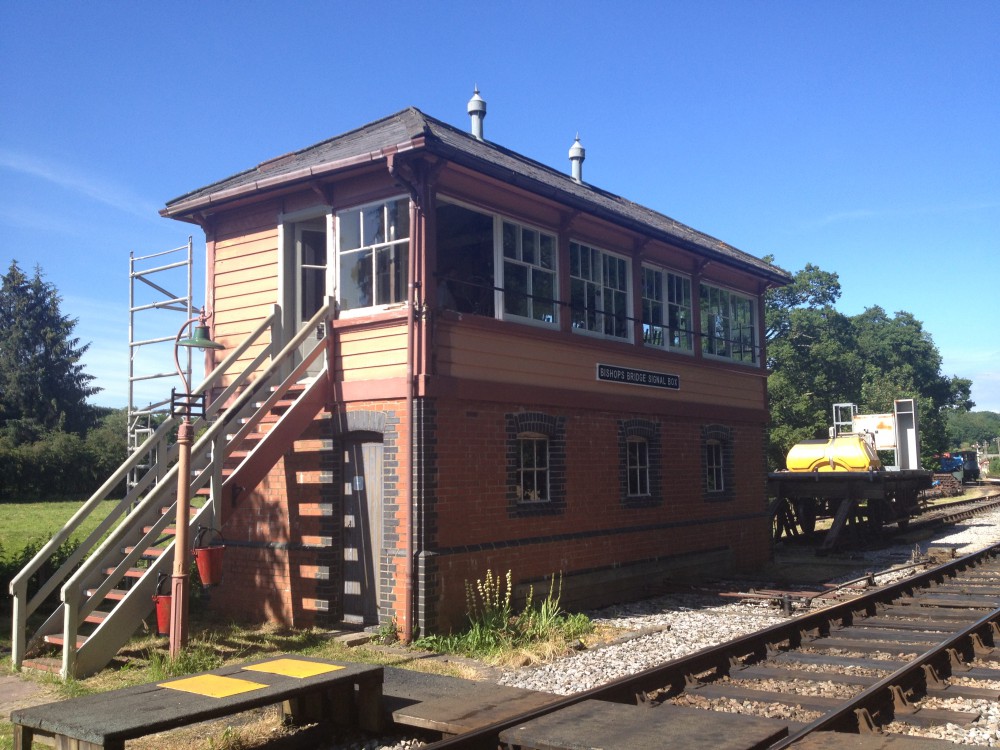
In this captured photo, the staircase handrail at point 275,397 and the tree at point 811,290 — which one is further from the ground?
the tree at point 811,290

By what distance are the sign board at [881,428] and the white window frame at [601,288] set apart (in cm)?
1256

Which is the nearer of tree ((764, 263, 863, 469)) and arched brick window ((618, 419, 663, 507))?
arched brick window ((618, 419, 663, 507))

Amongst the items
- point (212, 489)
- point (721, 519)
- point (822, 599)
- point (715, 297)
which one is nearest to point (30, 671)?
point (212, 489)

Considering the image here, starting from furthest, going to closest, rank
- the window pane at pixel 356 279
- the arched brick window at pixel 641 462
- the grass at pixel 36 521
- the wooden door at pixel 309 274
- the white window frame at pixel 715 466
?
1. the grass at pixel 36 521
2. the white window frame at pixel 715 466
3. the arched brick window at pixel 641 462
4. the wooden door at pixel 309 274
5. the window pane at pixel 356 279

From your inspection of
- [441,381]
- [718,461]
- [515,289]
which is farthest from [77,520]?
[718,461]

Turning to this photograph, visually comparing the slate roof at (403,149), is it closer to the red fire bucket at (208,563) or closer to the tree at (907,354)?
the red fire bucket at (208,563)

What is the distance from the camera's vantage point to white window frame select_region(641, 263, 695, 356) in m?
14.5

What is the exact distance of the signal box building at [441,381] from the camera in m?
10.1

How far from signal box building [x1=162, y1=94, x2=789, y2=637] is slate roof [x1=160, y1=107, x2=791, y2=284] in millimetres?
48

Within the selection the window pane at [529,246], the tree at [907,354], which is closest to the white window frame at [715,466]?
the window pane at [529,246]

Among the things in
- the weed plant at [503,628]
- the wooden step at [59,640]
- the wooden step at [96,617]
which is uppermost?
the wooden step at [96,617]

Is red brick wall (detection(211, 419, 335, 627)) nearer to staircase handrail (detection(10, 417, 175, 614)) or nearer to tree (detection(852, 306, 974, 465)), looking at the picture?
staircase handrail (detection(10, 417, 175, 614))

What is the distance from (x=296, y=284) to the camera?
12.0m

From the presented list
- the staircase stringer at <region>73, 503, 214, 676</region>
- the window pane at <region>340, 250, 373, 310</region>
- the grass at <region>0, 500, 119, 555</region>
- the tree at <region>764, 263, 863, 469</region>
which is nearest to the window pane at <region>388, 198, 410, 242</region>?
the window pane at <region>340, 250, 373, 310</region>
